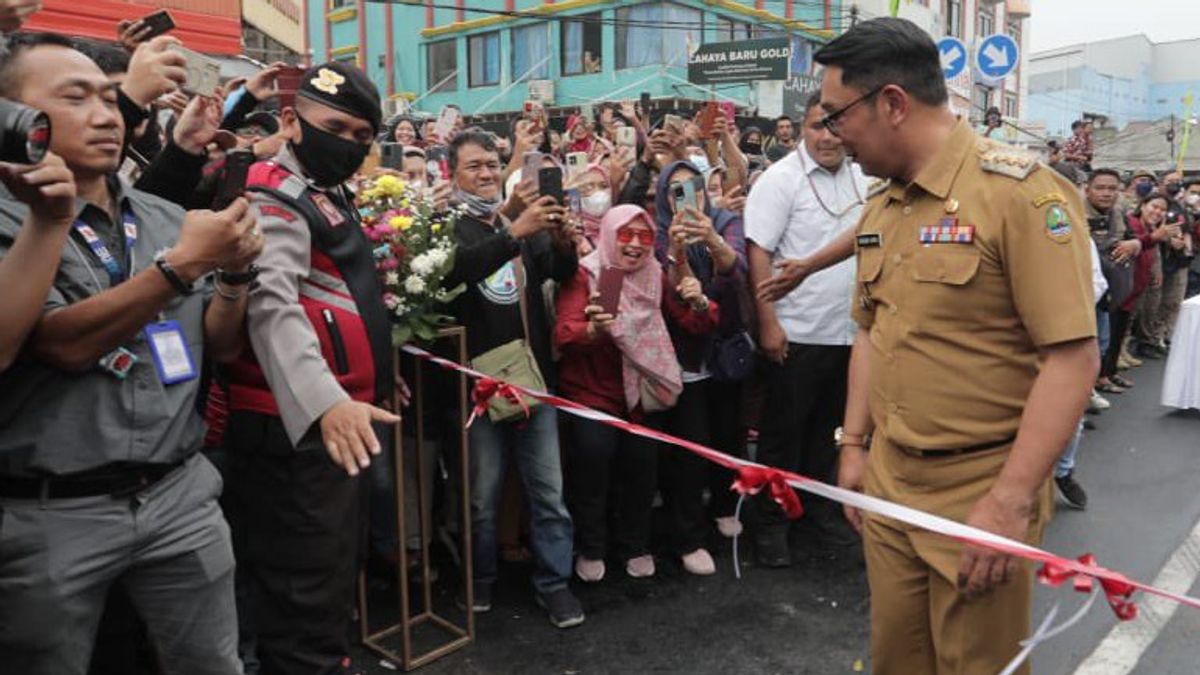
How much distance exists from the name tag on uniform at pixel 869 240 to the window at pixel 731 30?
25517mm

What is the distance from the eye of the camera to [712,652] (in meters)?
3.59

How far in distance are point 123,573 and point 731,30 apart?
1079 inches

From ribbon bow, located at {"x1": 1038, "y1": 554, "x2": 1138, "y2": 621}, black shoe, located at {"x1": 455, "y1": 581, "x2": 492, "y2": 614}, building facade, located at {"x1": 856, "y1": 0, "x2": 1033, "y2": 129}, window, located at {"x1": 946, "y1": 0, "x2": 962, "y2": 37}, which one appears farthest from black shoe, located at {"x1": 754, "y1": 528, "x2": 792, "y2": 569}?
window, located at {"x1": 946, "y1": 0, "x2": 962, "y2": 37}

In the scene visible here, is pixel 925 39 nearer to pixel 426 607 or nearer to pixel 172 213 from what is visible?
pixel 172 213

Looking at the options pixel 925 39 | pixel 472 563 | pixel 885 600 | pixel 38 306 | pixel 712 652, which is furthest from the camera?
pixel 472 563

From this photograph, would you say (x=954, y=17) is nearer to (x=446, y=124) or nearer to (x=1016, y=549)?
(x=446, y=124)

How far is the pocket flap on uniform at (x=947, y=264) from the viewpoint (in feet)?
7.04

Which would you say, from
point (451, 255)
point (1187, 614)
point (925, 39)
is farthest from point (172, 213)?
point (1187, 614)

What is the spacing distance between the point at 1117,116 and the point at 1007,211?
5786cm

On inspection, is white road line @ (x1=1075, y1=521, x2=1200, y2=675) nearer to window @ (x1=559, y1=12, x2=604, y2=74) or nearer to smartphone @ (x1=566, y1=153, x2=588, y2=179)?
smartphone @ (x1=566, y1=153, x2=588, y2=179)

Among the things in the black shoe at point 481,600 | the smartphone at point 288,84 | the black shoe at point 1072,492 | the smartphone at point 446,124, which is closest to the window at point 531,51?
the smartphone at point 446,124

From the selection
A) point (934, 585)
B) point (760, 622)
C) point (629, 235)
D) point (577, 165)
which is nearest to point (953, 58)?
point (577, 165)

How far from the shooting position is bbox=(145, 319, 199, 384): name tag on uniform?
2.12m

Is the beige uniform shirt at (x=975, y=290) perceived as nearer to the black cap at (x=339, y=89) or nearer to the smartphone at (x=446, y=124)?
the black cap at (x=339, y=89)
